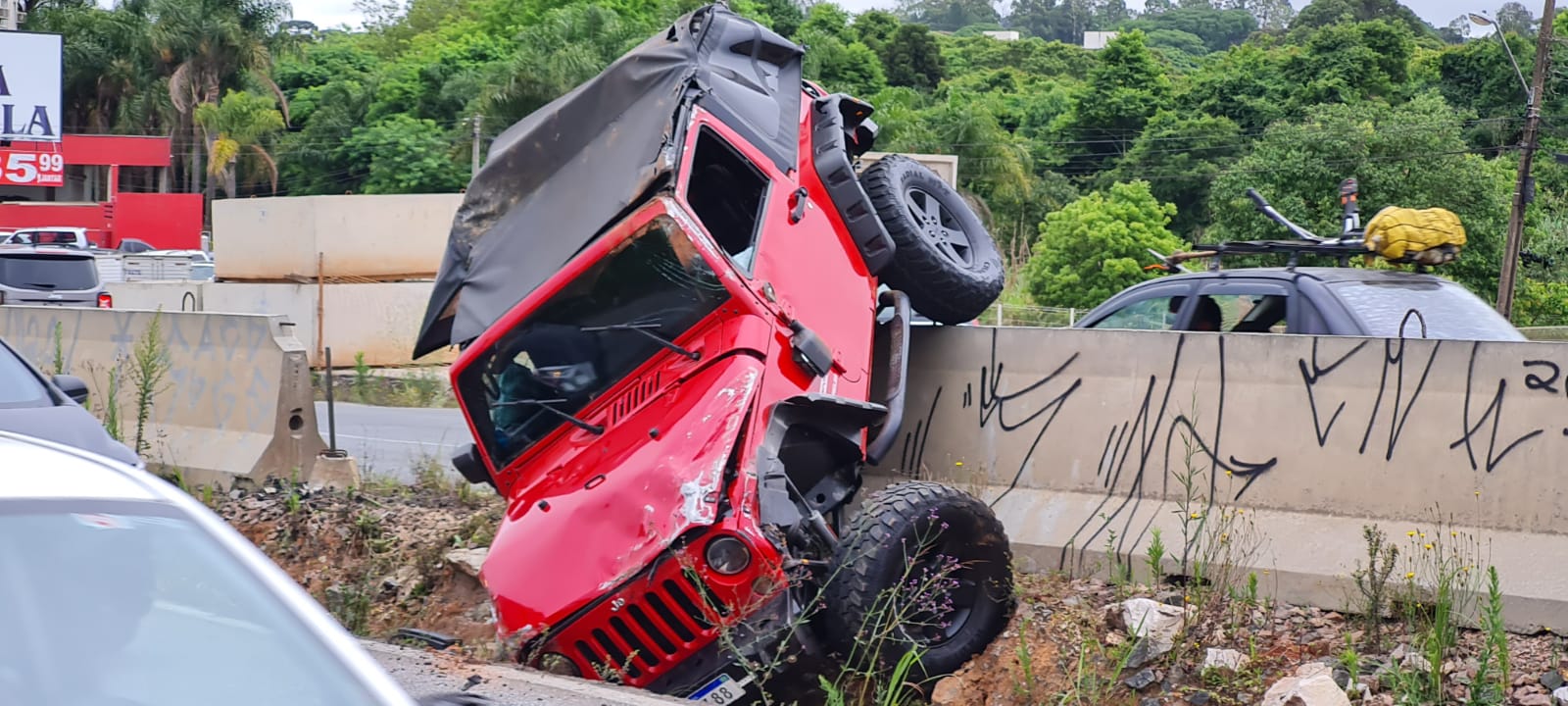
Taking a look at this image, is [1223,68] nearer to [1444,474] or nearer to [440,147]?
[440,147]

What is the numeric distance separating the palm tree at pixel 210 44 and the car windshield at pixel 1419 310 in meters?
59.9

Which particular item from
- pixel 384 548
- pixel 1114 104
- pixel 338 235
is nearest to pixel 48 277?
pixel 338 235

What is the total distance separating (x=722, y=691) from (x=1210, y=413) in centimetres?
276

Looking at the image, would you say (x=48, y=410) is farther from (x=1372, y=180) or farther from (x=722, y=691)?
(x=1372, y=180)

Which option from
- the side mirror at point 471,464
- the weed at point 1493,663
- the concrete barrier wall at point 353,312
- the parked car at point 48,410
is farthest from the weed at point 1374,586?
the concrete barrier wall at point 353,312

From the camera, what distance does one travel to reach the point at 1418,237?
26.3 feet

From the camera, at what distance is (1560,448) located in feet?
19.7

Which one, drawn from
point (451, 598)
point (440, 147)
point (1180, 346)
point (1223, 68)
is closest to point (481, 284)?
point (451, 598)

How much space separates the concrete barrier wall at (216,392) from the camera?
971 centimetres

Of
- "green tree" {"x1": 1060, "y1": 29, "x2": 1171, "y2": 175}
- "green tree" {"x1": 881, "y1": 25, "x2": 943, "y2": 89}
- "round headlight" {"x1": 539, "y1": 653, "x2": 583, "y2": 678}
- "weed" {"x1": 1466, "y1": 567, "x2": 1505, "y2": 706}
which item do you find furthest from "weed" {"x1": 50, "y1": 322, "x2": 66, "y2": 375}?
"green tree" {"x1": 881, "y1": 25, "x2": 943, "y2": 89}

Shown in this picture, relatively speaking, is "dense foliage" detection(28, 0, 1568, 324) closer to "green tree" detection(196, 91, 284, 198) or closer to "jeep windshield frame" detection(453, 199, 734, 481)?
"green tree" detection(196, 91, 284, 198)

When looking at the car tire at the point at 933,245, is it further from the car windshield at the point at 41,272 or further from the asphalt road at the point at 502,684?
the car windshield at the point at 41,272

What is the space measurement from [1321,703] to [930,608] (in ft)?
4.65

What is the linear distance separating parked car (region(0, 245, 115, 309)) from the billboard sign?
3.00 m
